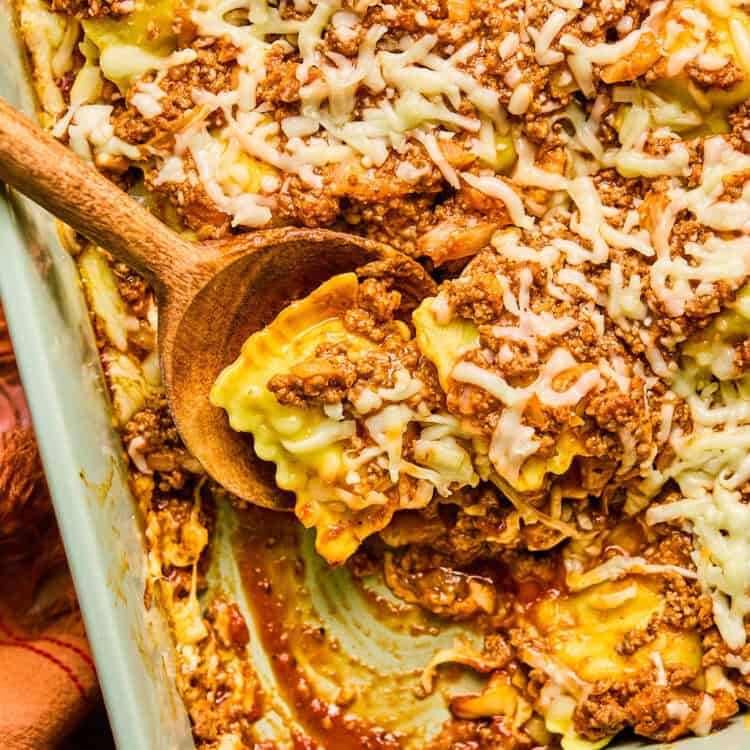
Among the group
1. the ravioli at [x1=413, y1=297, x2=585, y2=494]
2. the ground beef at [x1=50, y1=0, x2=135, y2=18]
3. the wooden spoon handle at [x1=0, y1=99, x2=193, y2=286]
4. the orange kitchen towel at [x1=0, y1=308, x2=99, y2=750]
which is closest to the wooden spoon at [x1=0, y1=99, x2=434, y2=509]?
the wooden spoon handle at [x1=0, y1=99, x2=193, y2=286]

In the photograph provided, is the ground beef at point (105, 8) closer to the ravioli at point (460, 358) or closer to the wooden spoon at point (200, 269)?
the wooden spoon at point (200, 269)

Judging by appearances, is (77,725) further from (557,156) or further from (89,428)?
(557,156)

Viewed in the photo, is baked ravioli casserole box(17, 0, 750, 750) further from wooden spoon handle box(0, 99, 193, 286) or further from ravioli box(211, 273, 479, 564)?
wooden spoon handle box(0, 99, 193, 286)

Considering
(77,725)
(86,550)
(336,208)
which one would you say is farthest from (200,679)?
(336,208)

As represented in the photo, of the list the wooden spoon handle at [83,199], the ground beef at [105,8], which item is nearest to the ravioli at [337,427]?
the wooden spoon handle at [83,199]

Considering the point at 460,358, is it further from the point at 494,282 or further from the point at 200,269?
the point at 200,269

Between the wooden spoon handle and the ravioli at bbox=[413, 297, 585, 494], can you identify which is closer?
the wooden spoon handle
